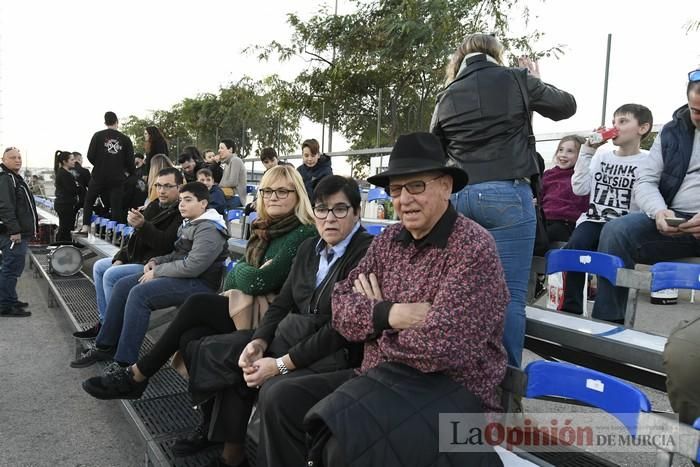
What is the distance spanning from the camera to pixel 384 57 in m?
13.3

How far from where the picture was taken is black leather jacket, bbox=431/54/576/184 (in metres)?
2.66

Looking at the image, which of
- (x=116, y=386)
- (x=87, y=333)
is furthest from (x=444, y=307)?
(x=87, y=333)

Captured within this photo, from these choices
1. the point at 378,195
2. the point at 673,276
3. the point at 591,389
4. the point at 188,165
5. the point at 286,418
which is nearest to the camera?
the point at 591,389

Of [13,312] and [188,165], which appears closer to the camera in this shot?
[13,312]

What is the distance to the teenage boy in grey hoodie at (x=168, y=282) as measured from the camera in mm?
3664

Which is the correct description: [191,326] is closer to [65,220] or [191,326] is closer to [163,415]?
[163,415]

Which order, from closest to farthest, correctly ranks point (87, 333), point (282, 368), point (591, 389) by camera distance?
1. point (591, 389)
2. point (282, 368)
3. point (87, 333)

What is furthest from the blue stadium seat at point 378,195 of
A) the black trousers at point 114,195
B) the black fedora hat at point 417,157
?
the black fedora hat at point 417,157

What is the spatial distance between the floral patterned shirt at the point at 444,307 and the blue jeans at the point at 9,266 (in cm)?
543

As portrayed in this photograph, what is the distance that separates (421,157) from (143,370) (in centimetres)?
203

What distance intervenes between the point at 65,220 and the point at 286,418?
30.1 feet

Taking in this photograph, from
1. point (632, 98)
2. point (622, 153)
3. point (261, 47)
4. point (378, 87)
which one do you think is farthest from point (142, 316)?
point (261, 47)

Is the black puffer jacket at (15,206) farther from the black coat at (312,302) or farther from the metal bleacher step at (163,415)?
the black coat at (312,302)

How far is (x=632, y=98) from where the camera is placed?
6023 millimetres
